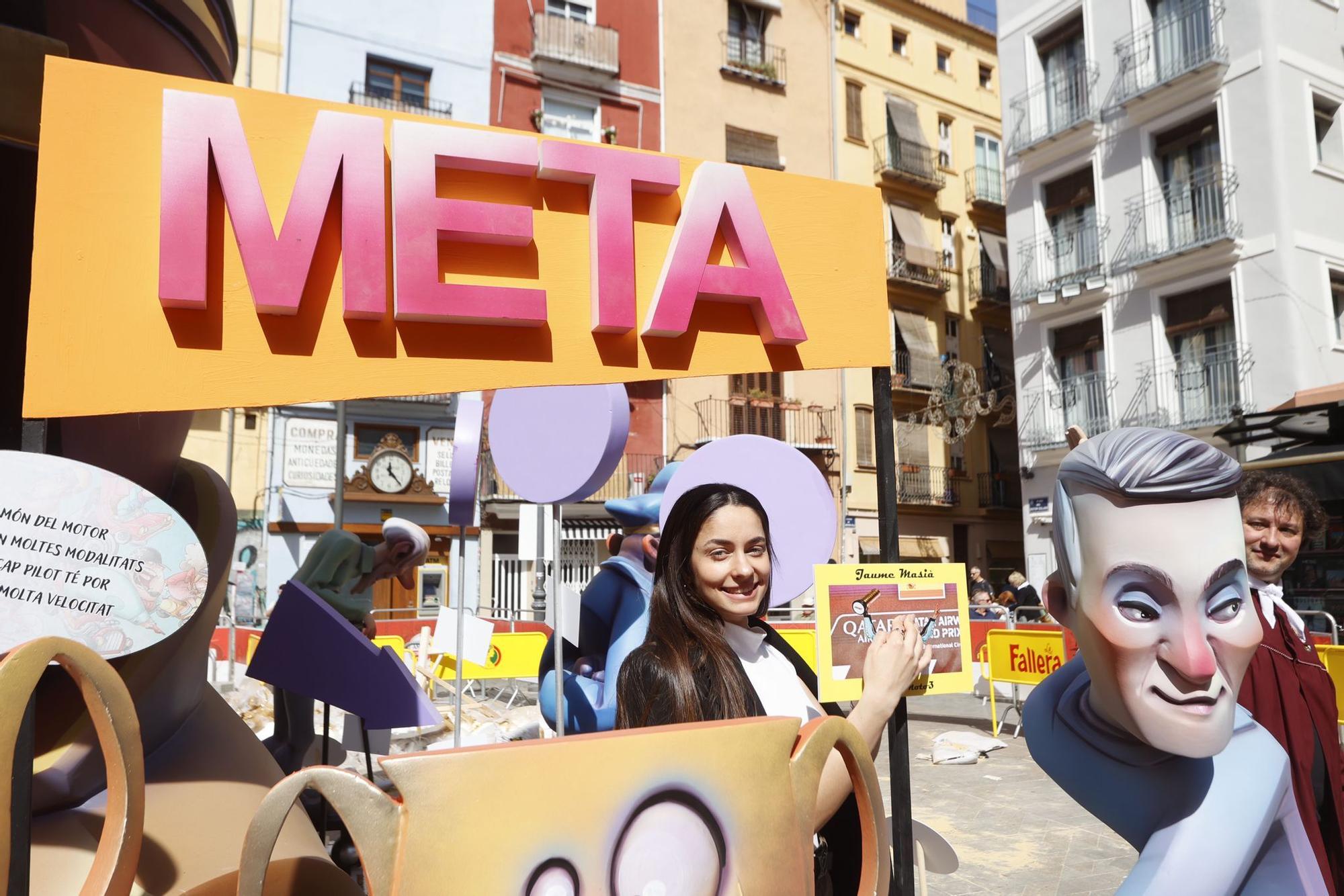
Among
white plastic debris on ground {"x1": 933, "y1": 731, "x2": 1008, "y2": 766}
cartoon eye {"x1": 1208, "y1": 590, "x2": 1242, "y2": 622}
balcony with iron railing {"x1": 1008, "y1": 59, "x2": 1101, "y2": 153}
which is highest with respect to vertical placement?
balcony with iron railing {"x1": 1008, "y1": 59, "x2": 1101, "y2": 153}

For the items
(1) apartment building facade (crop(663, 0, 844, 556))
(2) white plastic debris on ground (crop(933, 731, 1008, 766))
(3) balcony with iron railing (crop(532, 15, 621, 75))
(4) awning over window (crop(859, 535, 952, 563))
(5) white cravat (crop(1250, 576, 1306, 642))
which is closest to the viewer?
(5) white cravat (crop(1250, 576, 1306, 642))

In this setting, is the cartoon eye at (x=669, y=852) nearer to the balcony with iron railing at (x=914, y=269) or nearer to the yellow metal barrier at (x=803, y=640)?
the yellow metal barrier at (x=803, y=640)

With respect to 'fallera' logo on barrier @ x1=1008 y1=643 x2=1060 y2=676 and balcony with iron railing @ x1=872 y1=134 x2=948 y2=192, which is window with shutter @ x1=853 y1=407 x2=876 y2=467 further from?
'fallera' logo on barrier @ x1=1008 y1=643 x2=1060 y2=676

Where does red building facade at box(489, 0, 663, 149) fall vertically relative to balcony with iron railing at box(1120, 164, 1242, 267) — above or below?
above

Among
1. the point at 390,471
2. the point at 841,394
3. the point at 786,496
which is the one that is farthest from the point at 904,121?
the point at 786,496

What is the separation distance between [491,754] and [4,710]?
0.77 metres

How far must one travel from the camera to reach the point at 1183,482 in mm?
1708

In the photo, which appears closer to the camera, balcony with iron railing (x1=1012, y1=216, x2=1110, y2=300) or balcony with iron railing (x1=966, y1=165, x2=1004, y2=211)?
balcony with iron railing (x1=1012, y1=216, x2=1110, y2=300)

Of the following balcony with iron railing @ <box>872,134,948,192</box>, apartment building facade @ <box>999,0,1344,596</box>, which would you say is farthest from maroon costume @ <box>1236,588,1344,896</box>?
balcony with iron railing @ <box>872,134,948,192</box>

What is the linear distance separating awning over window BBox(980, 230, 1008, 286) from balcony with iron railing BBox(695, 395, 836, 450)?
6738 millimetres

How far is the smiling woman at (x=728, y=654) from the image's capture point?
1.87 meters

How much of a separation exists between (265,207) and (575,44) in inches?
809

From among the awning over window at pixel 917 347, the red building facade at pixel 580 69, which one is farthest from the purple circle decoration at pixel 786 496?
the awning over window at pixel 917 347

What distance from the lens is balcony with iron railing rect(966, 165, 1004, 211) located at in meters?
25.0
